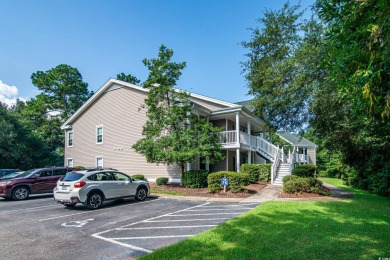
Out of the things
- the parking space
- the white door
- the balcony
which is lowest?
the parking space

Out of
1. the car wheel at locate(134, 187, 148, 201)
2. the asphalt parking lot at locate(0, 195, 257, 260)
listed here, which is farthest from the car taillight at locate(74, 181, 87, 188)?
the car wheel at locate(134, 187, 148, 201)

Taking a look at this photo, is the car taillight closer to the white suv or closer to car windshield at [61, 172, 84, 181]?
the white suv

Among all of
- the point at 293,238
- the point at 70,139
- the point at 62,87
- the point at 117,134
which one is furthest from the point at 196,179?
the point at 62,87

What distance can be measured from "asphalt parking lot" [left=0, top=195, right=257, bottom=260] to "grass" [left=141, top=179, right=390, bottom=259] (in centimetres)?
80

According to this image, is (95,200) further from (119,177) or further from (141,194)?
(141,194)

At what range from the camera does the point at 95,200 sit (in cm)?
999

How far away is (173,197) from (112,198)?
3.44 m

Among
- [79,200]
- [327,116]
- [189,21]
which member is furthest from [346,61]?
[189,21]

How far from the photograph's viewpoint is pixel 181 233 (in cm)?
630

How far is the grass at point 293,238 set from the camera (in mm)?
Result: 4520

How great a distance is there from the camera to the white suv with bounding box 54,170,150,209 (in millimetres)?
9562

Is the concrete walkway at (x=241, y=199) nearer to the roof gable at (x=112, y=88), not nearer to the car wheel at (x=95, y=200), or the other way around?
the car wheel at (x=95, y=200)

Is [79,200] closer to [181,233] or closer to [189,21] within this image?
[181,233]

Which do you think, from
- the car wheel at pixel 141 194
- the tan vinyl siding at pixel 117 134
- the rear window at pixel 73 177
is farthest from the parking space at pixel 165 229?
the tan vinyl siding at pixel 117 134
